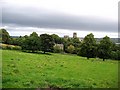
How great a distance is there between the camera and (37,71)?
19.5 meters

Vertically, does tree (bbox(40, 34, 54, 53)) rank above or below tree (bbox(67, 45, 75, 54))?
above

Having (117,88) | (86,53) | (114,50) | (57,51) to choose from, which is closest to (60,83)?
(117,88)

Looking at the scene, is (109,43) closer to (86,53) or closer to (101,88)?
(86,53)

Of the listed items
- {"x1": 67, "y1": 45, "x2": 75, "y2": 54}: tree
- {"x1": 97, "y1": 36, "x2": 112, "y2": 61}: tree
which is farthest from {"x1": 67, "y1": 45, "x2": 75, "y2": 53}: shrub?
{"x1": 97, "y1": 36, "x2": 112, "y2": 61}: tree

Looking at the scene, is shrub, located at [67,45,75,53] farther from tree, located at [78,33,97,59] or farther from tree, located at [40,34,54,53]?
tree, located at [78,33,97,59]

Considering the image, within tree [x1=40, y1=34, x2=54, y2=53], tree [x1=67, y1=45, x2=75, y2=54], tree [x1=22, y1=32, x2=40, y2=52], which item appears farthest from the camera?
tree [x1=67, y1=45, x2=75, y2=54]

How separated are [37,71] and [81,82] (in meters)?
4.18

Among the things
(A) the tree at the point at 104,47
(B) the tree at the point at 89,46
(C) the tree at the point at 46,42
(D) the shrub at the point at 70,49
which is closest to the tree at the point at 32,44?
(C) the tree at the point at 46,42

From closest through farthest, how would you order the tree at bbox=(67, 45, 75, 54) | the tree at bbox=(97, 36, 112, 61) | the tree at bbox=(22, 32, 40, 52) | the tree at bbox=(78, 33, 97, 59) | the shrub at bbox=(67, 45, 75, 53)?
the tree at bbox=(97, 36, 112, 61) < the tree at bbox=(78, 33, 97, 59) < the tree at bbox=(22, 32, 40, 52) < the tree at bbox=(67, 45, 75, 54) < the shrub at bbox=(67, 45, 75, 53)

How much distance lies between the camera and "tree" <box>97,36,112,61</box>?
154 ft

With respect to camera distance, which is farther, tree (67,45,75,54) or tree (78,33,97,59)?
tree (67,45,75,54)

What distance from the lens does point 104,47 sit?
156 ft

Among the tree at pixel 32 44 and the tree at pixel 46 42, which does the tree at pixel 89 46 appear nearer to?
the tree at pixel 32 44

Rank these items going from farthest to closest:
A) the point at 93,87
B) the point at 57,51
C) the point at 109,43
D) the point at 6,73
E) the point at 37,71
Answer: the point at 57,51 < the point at 109,43 < the point at 37,71 < the point at 6,73 < the point at 93,87
